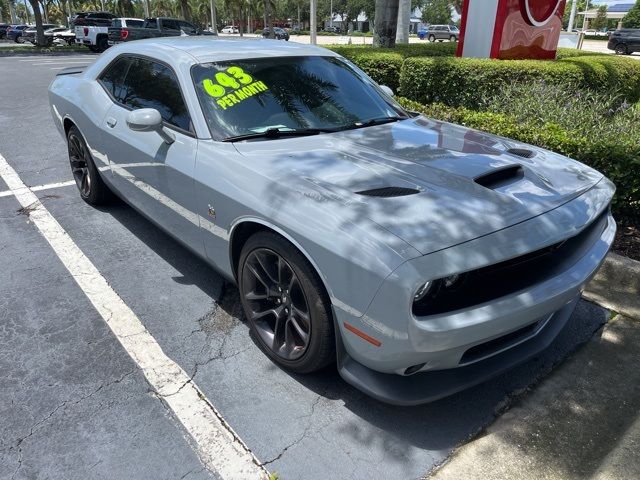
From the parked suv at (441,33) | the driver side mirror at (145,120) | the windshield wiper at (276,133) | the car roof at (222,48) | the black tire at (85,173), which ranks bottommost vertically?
the parked suv at (441,33)

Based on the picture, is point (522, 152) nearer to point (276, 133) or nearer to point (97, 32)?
point (276, 133)

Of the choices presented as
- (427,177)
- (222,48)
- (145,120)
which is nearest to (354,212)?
(427,177)

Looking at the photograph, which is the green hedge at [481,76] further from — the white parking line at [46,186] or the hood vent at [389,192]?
the hood vent at [389,192]

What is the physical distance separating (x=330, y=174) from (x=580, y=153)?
2669mm

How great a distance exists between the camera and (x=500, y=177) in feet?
8.82

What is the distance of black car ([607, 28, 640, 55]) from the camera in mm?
29516

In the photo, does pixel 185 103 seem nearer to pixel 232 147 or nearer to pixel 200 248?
pixel 232 147

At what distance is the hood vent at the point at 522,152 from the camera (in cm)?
306

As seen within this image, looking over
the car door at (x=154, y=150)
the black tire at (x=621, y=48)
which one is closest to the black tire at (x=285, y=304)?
the car door at (x=154, y=150)

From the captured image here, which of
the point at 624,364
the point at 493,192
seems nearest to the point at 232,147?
the point at 493,192

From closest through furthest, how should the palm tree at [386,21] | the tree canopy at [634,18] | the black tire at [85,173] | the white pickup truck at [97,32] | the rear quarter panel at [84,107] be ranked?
the rear quarter panel at [84,107], the black tire at [85,173], the palm tree at [386,21], the white pickup truck at [97,32], the tree canopy at [634,18]

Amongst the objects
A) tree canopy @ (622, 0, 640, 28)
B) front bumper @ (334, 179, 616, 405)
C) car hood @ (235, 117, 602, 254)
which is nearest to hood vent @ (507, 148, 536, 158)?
car hood @ (235, 117, 602, 254)

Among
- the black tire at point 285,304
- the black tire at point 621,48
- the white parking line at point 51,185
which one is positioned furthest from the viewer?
the black tire at point 621,48

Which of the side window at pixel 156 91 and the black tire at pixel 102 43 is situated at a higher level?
the side window at pixel 156 91
